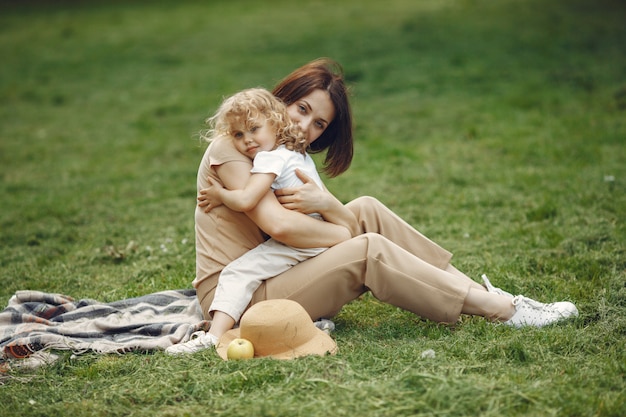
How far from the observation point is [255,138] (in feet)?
14.0

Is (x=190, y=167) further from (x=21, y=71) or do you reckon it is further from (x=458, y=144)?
(x=21, y=71)

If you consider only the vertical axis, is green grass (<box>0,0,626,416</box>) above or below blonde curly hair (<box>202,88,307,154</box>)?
below

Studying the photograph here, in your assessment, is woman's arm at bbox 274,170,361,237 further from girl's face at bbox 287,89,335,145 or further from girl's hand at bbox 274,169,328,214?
girl's face at bbox 287,89,335,145

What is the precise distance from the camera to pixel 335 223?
445 centimetres

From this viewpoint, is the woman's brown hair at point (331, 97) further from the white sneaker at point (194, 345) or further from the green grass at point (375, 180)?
the white sneaker at point (194, 345)

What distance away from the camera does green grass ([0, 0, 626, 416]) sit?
11.7ft

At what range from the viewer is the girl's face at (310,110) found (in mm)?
4605

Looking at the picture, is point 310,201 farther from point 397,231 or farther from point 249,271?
point 397,231

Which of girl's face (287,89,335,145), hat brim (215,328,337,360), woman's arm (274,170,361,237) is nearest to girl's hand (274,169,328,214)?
woman's arm (274,170,361,237)

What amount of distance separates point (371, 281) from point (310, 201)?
603 mm

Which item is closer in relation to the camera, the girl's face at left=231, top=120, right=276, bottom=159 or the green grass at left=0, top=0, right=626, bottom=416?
the green grass at left=0, top=0, right=626, bottom=416

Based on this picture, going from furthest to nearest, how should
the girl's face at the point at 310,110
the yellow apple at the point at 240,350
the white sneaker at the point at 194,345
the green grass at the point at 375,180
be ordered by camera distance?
the girl's face at the point at 310,110
the white sneaker at the point at 194,345
the yellow apple at the point at 240,350
the green grass at the point at 375,180

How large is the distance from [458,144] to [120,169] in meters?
4.56

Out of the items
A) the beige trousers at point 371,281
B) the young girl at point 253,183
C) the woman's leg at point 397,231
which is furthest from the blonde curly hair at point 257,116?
the beige trousers at point 371,281
